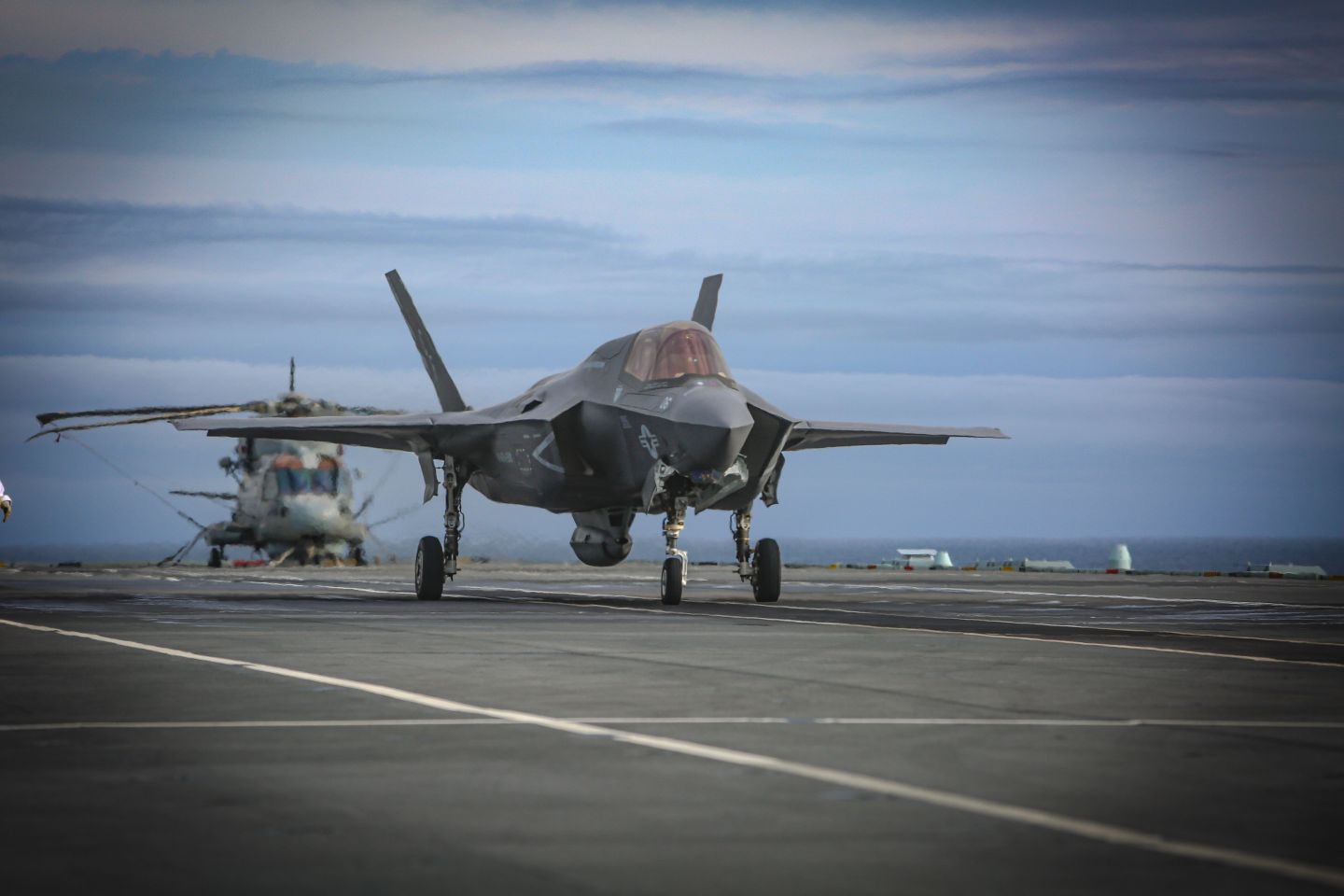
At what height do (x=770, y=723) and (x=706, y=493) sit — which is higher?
(x=706, y=493)

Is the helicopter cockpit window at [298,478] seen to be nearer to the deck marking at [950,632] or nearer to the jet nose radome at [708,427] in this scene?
the deck marking at [950,632]

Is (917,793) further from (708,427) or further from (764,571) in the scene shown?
(764,571)

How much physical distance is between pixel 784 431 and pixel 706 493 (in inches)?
66.4

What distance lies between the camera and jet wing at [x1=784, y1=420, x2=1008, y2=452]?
28.3m

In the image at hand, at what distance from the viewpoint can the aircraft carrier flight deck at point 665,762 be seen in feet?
17.8

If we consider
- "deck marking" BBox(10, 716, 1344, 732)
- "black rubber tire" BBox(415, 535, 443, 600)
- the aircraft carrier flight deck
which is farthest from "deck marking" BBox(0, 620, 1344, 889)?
"black rubber tire" BBox(415, 535, 443, 600)

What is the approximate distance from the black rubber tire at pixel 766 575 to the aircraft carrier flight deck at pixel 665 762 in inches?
323

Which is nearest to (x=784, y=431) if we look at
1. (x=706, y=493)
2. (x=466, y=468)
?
(x=706, y=493)

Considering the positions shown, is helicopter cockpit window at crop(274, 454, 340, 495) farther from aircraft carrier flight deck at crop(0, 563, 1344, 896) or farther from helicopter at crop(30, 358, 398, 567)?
aircraft carrier flight deck at crop(0, 563, 1344, 896)

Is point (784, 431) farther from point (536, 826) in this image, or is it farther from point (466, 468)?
point (536, 826)

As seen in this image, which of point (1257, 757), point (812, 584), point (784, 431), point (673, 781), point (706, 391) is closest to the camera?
point (673, 781)

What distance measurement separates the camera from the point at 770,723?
9148mm

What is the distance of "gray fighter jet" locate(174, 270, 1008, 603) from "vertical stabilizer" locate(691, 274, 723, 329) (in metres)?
3.69

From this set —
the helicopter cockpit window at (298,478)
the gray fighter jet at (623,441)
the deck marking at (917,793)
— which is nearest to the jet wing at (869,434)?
the gray fighter jet at (623,441)
